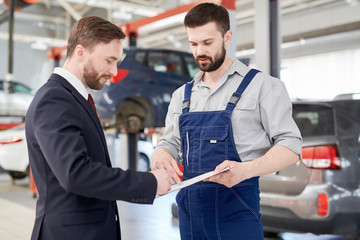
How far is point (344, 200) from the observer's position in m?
3.14

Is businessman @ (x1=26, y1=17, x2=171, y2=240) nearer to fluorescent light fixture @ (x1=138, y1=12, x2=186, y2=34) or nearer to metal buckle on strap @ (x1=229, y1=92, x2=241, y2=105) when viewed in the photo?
metal buckle on strap @ (x1=229, y1=92, x2=241, y2=105)

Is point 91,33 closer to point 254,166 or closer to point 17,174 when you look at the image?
point 254,166

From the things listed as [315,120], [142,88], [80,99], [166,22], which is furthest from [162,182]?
[142,88]

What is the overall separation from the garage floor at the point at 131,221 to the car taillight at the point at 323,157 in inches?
41.9

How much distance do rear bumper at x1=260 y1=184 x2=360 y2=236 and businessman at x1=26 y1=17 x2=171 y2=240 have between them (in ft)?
6.80

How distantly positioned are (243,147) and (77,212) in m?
0.63

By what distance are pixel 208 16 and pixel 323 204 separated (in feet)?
6.61

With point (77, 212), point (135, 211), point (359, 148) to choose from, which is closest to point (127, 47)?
point (135, 211)

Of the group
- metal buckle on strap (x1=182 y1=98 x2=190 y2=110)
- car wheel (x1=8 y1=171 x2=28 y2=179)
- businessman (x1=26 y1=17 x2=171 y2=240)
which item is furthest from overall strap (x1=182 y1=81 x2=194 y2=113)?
car wheel (x1=8 y1=171 x2=28 y2=179)

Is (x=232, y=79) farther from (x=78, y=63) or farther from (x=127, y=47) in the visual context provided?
(x=127, y=47)

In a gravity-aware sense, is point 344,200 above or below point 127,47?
below

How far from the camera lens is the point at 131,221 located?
502 cm

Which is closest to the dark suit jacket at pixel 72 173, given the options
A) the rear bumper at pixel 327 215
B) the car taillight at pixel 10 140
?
the rear bumper at pixel 327 215

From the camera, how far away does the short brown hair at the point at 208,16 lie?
162 cm
